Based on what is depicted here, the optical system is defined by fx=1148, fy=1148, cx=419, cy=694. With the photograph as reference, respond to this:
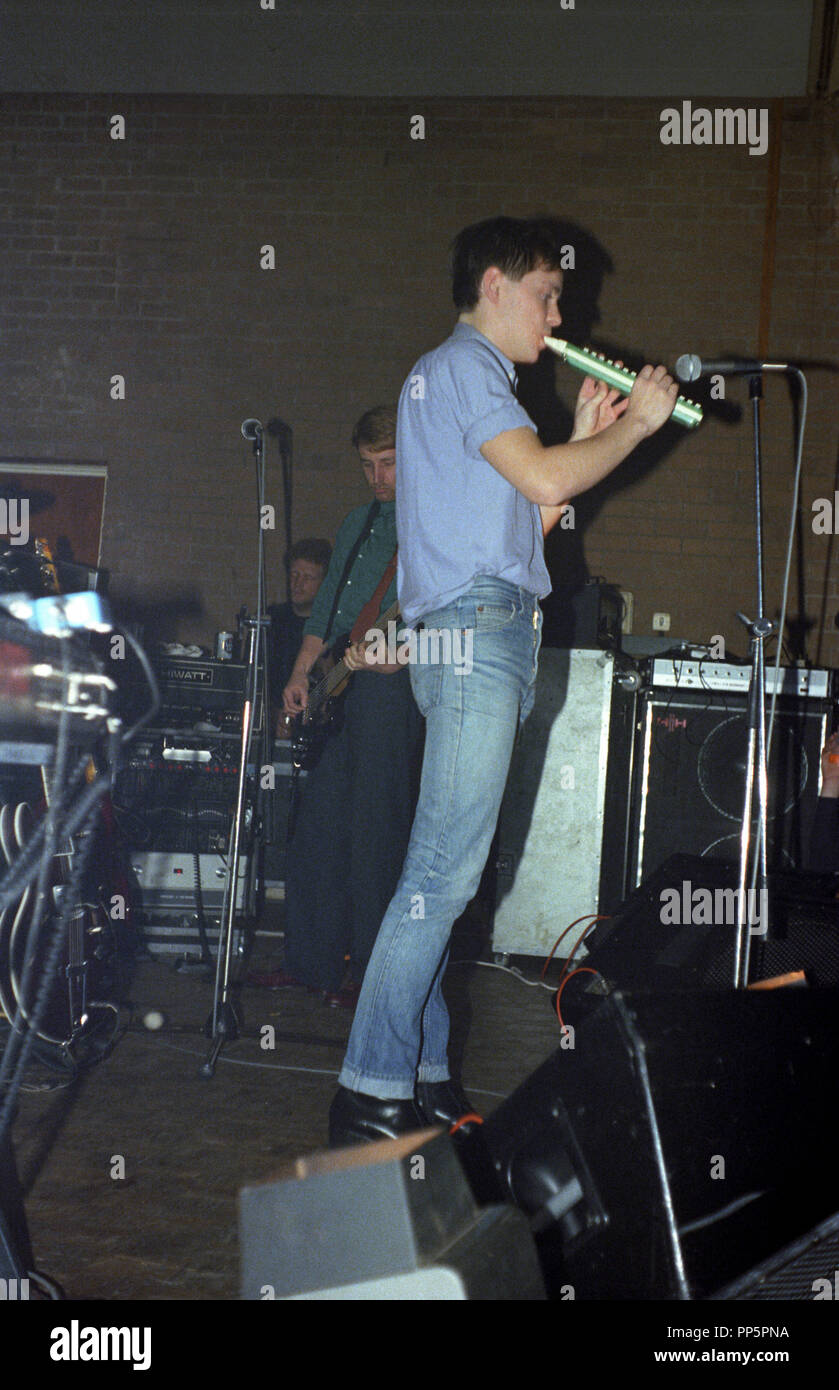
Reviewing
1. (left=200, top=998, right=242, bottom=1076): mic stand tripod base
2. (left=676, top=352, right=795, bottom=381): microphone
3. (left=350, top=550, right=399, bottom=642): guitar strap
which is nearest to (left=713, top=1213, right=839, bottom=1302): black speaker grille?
(left=676, top=352, right=795, bottom=381): microphone

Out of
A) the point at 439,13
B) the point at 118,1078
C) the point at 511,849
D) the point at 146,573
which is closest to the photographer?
the point at 118,1078

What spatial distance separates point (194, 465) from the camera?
5340 mm

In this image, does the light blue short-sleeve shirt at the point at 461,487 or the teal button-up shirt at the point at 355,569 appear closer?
the light blue short-sleeve shirt at the point at 461,487

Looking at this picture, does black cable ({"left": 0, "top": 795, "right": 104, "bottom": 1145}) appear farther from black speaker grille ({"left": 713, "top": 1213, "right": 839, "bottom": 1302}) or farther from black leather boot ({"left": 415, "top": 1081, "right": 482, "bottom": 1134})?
black speaker grille ({"left": 713, "top": 1213, "right": 839, "bottom": 1302})

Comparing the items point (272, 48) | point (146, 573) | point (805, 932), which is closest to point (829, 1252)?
point (805, 932)

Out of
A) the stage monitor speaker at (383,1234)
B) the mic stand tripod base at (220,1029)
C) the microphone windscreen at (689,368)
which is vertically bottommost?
the mic stand tripod base at (220,1029)

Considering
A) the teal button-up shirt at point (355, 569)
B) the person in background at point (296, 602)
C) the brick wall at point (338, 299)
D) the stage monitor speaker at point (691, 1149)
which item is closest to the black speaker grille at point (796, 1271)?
the stage monitor speaker at point (691, 1149)

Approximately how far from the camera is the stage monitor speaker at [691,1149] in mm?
1345

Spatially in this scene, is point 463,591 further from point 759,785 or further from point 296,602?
point 296,602

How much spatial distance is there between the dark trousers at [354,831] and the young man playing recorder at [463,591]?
891 mm

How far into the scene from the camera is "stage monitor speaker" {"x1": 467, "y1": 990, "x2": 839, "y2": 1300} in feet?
4.41

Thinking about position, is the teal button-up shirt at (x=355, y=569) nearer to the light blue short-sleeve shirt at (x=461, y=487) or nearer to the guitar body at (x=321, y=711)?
the guitar body at (x=321, y=711)
